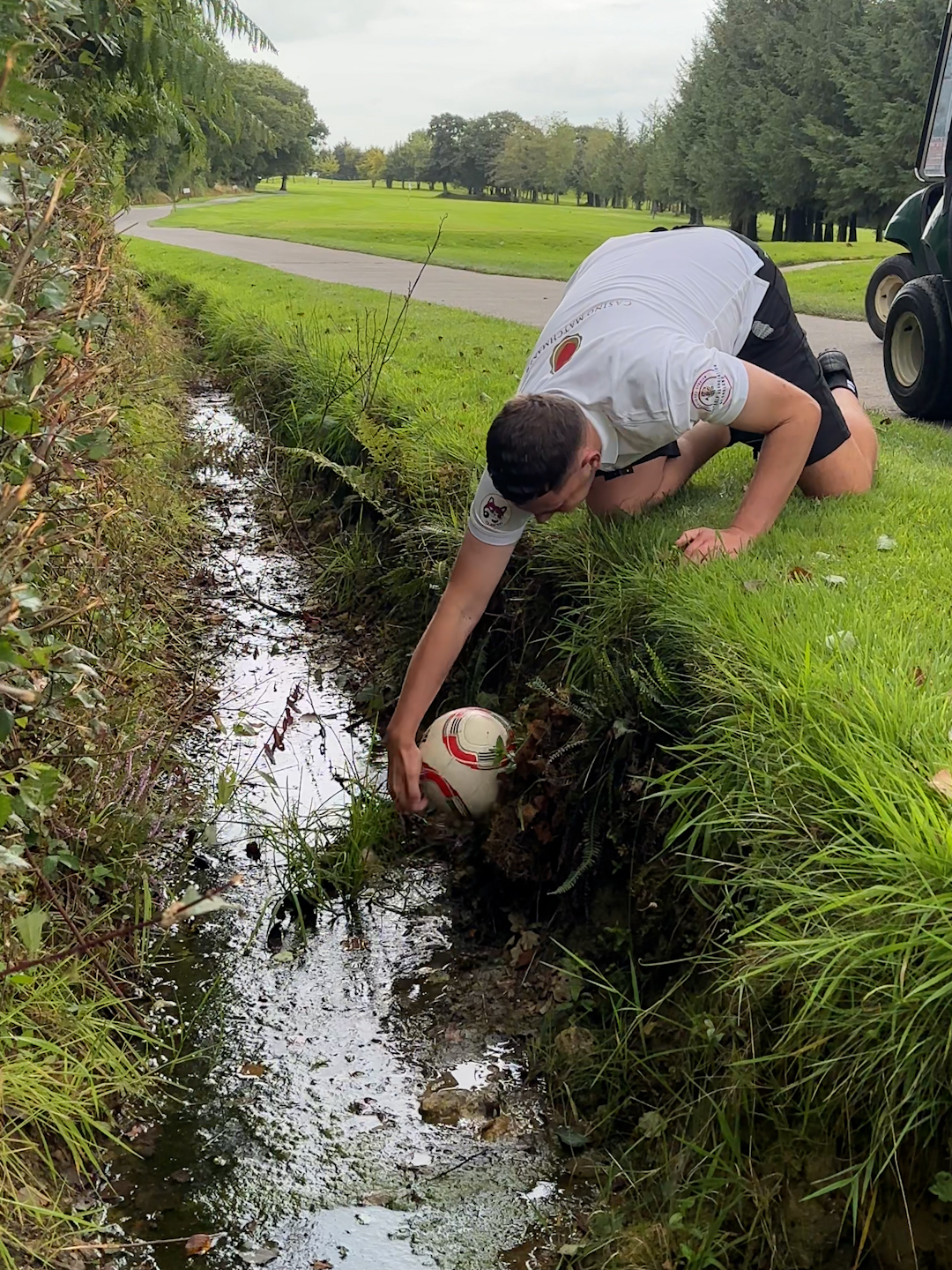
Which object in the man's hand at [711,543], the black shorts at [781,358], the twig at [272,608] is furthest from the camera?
the twig at [272,608]

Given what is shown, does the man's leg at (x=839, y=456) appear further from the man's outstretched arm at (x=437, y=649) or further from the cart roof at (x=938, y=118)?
the cart roof at (x=938, y=118)

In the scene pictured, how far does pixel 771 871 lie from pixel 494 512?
154 cm

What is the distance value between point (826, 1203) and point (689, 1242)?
12.5 inches

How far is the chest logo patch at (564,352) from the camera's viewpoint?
12.8ft

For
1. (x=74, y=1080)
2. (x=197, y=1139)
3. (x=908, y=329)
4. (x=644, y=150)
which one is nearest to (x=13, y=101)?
(x=74, y=1080)

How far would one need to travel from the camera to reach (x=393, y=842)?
402cm

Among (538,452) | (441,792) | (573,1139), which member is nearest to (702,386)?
(538,452)

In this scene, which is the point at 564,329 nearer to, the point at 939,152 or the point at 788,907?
the point at 788,907

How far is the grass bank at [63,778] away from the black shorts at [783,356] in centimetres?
246

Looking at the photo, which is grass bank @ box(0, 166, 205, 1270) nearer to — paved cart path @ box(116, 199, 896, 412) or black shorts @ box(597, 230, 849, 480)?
black shorts @ box(597, 230, 849, 480)

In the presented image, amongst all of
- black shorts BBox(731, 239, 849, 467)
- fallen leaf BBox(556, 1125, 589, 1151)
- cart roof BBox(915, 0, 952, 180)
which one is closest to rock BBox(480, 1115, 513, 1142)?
fallen leaf BBox(556, 1125, 589, 1151)

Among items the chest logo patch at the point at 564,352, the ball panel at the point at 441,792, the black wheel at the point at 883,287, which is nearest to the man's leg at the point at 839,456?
the chest logo patch at the point at 564,352

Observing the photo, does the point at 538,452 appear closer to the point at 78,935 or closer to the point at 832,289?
the point at 78,935

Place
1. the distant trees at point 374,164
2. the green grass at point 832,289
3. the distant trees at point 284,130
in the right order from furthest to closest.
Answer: the distant trees at point 374,164 < the distant trees at point 284,130 < the green grass at point 832,289
